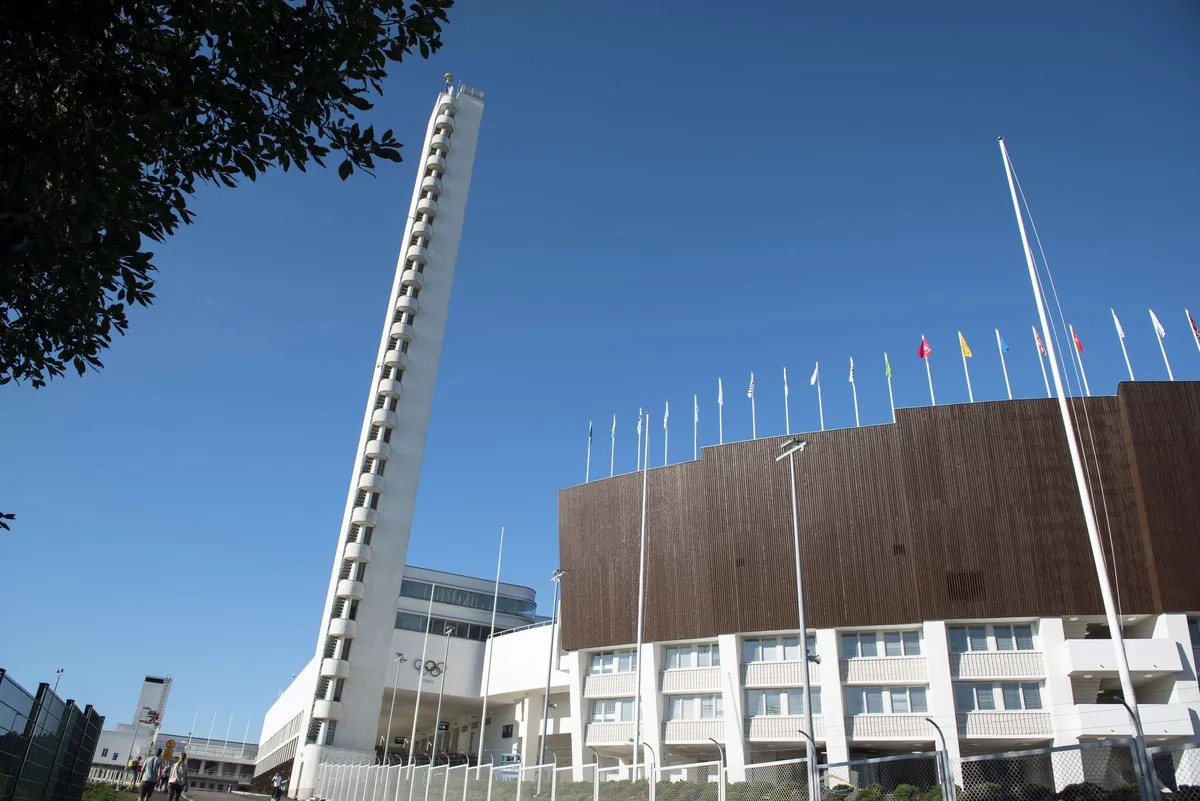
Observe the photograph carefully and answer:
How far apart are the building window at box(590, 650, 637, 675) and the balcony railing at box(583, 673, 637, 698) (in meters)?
0.36

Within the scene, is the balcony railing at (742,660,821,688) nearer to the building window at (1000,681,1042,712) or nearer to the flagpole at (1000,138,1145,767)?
the building window at (1000,681,1042,712)

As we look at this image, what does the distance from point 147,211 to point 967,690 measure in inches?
1719

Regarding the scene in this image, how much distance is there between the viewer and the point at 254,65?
743 cm

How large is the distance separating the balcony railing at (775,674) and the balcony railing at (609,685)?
782 cm

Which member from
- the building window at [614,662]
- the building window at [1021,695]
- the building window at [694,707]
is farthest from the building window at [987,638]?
the building window at [614,662]

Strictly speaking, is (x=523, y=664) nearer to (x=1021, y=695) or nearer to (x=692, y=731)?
(x=692, y=731)

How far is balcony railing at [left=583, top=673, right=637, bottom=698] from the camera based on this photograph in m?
51.8

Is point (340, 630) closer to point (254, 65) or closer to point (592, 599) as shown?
point (592, 599)

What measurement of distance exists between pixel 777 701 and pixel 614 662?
11.8m

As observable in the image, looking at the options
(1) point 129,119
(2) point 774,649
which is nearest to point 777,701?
(2) point 774,649

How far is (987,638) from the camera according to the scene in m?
42.1

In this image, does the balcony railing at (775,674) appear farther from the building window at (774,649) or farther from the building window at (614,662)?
the building window at (614,662)

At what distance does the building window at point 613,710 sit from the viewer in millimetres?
51562

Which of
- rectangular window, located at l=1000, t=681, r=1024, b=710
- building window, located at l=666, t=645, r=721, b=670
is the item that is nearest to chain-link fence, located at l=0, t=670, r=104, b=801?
building window, located at l=666, t=645, r=721, b=670
